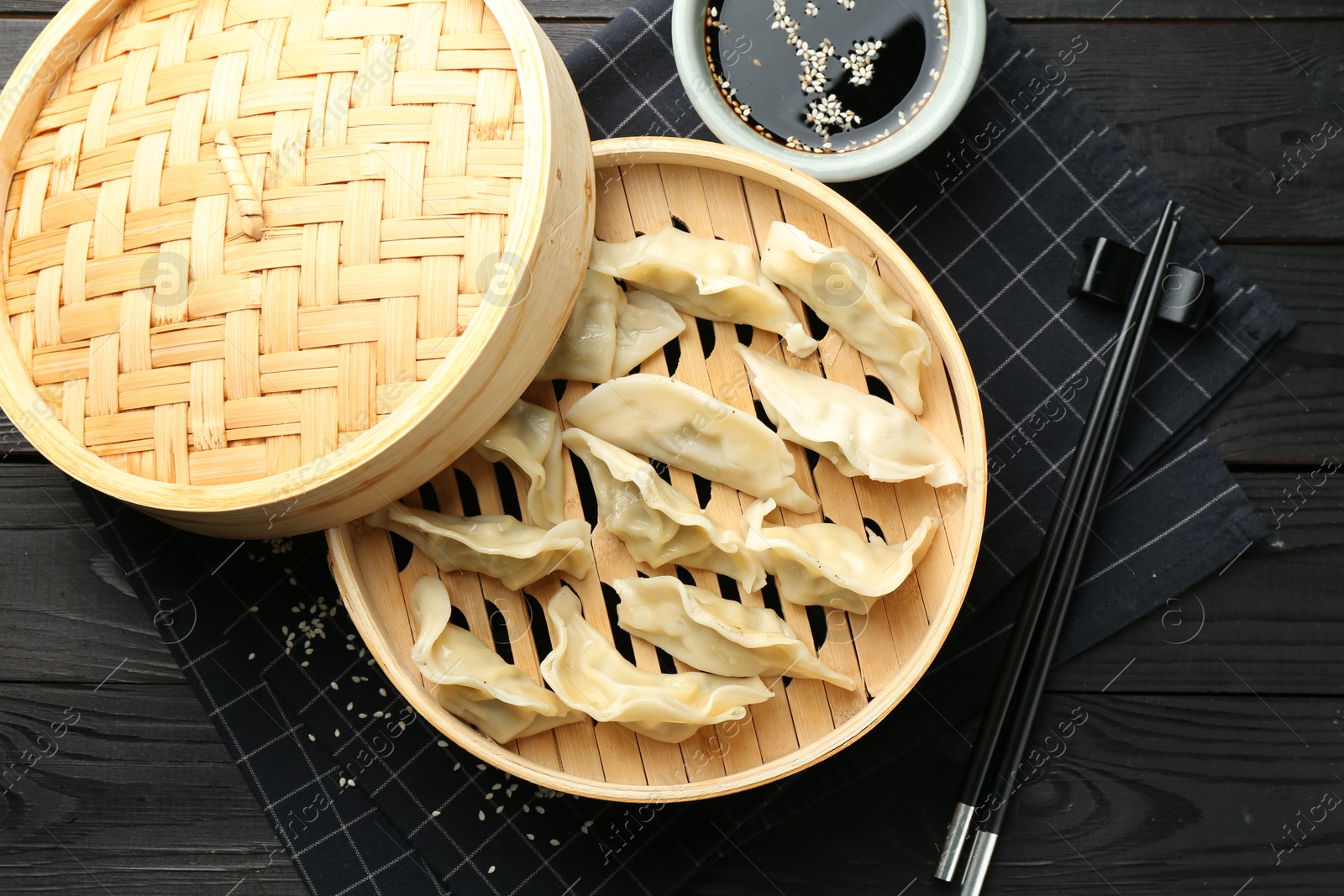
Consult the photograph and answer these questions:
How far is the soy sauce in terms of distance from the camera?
6.62ft

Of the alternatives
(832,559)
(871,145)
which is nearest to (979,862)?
(832,559)

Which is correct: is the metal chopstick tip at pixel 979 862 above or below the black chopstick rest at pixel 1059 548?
below

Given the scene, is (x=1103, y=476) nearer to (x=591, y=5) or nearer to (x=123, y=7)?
(x=591, y=5)

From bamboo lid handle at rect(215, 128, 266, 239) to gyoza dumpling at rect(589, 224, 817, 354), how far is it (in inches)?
26.3

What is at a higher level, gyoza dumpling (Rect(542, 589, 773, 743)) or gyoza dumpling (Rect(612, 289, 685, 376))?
gyoza dumpling (Rect(612, 289, 685, 376))

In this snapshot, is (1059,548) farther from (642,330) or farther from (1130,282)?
(642,330)

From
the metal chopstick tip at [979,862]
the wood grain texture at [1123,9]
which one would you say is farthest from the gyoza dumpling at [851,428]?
the wood grain texture at [1123,9]

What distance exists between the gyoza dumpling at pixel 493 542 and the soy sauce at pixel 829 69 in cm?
105

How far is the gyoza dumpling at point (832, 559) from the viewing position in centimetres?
172

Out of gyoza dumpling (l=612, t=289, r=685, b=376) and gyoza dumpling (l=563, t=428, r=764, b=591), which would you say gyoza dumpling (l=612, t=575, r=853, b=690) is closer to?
gyoza dumpling (l=563, t=428, r=764, b=591)

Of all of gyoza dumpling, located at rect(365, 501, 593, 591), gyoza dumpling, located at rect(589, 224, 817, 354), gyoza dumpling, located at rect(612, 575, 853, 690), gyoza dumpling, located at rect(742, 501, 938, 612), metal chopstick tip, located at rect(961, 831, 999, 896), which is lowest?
metal chopstick tip, located at rect(961, 831, 999, 896)

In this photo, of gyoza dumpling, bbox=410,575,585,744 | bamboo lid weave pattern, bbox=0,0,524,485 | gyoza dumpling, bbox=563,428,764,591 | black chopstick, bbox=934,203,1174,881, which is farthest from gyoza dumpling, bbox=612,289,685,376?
black chopstick, bbox=934,203,1174,881

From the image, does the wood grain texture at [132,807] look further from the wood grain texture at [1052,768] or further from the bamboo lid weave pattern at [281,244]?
Result: the bamboo lid weave pattern at [281,244]

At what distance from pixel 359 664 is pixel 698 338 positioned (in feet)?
3.56
